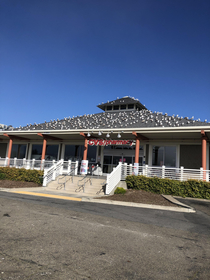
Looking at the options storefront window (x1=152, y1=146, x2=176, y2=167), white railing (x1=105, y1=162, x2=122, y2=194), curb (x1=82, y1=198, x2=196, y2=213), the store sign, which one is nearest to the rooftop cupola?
storefront window (x1=152, y1=146, x2=176, y2=167)

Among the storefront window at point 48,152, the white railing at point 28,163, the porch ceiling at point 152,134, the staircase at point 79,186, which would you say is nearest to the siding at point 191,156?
the porch ceiling at point 152,134

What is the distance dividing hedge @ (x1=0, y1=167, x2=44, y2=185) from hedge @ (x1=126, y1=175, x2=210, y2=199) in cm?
745

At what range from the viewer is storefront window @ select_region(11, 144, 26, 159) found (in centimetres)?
2517

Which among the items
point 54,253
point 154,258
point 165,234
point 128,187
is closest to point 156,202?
point 128,187

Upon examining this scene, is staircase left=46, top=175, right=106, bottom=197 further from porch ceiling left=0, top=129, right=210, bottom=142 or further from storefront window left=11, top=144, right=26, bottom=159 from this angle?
storefront window left=11, top=144, right=26, bottom=159

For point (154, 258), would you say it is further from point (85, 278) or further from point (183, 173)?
point (183, 173)

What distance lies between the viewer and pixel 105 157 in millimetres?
20375

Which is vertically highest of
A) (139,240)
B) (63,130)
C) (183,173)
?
(63,130)

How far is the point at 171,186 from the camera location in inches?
479

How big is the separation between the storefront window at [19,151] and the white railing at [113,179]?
50.1ft

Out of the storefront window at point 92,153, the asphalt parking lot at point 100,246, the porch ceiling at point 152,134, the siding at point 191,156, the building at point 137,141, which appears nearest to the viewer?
the asphalt parking lot at point 100,246

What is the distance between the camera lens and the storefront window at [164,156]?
17781 millimetres

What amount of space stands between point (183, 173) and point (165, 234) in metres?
8.38

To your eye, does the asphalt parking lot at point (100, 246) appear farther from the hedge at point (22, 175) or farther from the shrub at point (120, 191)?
the hedge at point (22, 175)
